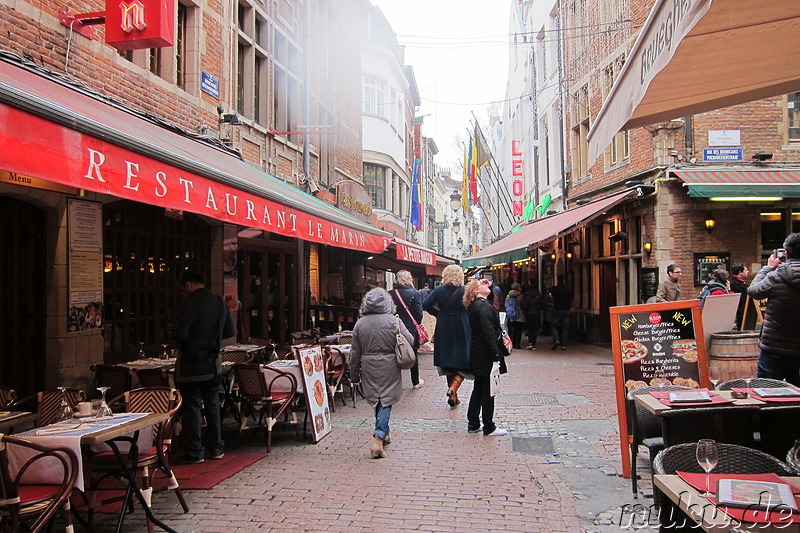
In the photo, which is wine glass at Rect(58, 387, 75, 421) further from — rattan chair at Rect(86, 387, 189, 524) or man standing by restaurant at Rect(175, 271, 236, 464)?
man standing by restaurant at Rect(175, 271, 236, 464)

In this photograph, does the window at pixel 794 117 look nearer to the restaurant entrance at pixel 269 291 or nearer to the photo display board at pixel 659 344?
the photo display board at pixel 659 344

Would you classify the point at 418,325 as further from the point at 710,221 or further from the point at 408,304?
the point at 710,221

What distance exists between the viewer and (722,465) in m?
3.03

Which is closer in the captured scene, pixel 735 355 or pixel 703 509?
pixel 703 509

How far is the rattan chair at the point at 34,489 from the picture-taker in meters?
3.41

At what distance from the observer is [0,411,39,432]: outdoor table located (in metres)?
4.41

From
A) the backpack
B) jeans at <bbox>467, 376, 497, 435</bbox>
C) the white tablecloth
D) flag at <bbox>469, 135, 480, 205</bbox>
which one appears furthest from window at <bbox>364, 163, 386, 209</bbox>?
the white tablecloth

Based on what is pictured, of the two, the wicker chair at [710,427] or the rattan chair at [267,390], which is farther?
the rattan chair at [267,390]

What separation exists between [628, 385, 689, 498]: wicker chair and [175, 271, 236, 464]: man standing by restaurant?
370 centimetres

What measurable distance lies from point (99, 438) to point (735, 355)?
5.82m

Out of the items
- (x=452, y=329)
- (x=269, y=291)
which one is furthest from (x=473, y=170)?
(x=452, y=329)

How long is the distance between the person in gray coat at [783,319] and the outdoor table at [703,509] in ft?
8.35

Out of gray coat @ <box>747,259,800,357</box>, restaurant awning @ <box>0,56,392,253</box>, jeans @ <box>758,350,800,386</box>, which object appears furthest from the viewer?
jeans @ <box>758,350,800,386</box>

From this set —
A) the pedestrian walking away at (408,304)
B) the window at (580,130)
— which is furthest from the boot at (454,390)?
the window at (580,130)
